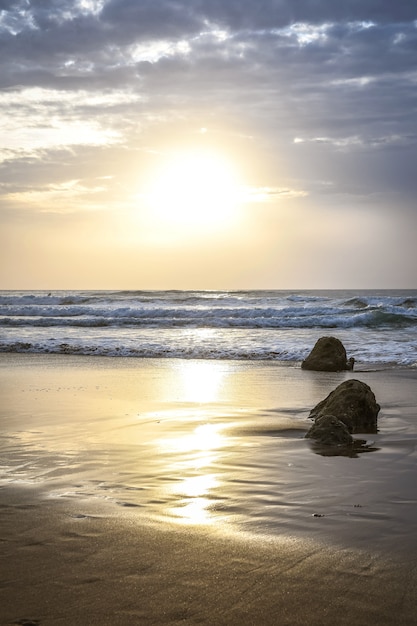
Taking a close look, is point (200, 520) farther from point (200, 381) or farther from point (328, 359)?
point (328, 359)

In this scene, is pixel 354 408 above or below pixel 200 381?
above

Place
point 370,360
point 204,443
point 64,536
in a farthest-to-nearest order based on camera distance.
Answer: point 370,360 < point 204,443 < point 64,536

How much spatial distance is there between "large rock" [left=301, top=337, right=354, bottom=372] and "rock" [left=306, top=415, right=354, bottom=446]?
19.3ft

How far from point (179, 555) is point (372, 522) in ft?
3.58

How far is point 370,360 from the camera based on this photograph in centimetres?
1339

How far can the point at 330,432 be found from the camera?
5.62 meters

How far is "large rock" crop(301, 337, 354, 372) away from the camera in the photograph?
1165cm

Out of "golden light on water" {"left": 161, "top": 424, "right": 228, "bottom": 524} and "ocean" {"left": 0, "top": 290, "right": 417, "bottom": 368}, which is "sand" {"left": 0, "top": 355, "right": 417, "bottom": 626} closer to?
"golden light on water" {"left": 161, "top": 424, "right": 228, "bottom": 524}

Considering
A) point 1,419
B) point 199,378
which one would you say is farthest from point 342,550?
point 199,378

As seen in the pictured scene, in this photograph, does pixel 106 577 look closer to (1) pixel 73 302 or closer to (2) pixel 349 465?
(2) pixel 349 465

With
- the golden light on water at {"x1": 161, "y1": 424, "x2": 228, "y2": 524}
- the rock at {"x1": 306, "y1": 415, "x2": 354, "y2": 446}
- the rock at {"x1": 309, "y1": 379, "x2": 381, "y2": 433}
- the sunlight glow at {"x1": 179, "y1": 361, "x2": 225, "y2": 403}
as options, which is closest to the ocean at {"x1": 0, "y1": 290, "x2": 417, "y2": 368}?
the sunlight glow at {"x1": 179, "y1": 361, "x2": 225, "y2": 403}

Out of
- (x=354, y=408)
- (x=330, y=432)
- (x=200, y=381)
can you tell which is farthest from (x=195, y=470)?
(x=200, y=381)

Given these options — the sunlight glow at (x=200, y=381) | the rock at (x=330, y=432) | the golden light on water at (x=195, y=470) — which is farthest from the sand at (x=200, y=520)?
the sunlight glow at (x=200, y=381)

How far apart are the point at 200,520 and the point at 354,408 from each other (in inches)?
125
